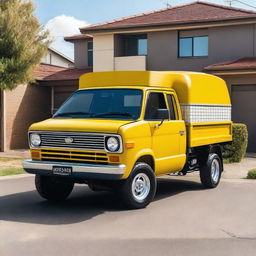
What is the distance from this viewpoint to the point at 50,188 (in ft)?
31.8

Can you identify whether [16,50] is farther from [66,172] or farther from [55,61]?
[55,61]

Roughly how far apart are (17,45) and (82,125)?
34.7 ft

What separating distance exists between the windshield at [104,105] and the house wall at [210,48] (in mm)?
14153

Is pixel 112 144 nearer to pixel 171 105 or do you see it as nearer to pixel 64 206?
pixel 64 206

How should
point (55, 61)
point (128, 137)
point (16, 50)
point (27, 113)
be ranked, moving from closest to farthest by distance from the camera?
point (128, 137) → point (16, 50) → point (27, 113) → point (55, 61)

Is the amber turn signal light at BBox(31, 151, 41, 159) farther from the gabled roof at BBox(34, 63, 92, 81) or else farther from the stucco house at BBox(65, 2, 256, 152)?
the gabled roof at BBox(34, 63, 92, 81)

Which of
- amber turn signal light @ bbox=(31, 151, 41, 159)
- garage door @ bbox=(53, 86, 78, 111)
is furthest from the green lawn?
garage door @ bbox=(53, 86, 78, 111)

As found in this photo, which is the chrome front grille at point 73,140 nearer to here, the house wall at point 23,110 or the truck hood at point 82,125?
the truck hood at point 82,125

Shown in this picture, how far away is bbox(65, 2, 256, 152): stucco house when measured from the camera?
2108 centimetres

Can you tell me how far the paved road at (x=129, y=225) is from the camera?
6.33 metres

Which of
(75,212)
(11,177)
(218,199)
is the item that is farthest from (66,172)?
(11,177)

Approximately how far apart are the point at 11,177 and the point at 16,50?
6375 millimetres

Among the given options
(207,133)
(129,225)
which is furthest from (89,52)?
(129,225)

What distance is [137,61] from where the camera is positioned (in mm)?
24922
